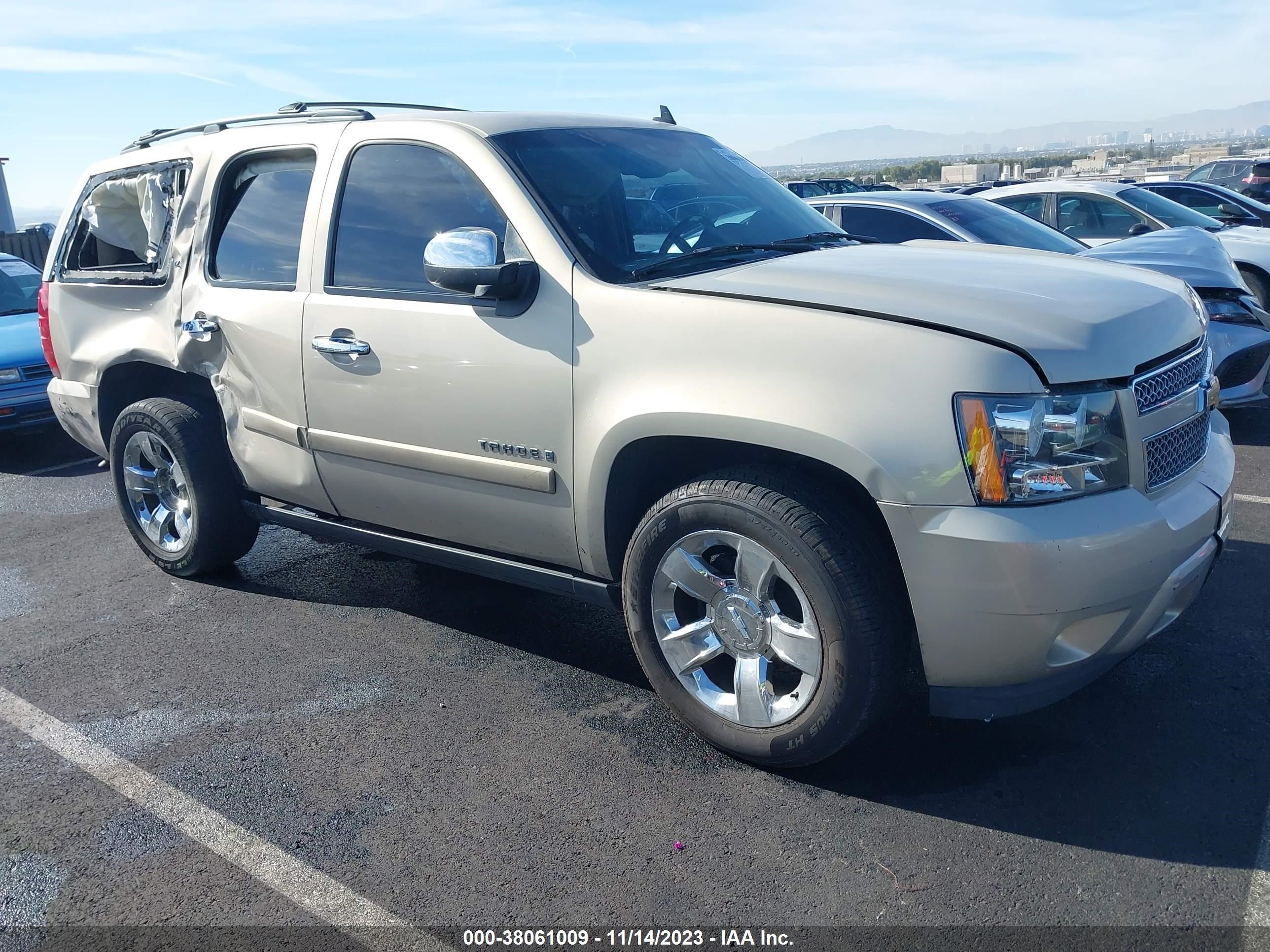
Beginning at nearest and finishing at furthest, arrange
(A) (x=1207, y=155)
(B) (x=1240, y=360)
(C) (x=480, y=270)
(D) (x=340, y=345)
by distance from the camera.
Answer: (C) (x=480, y=270), (D) (x=340, y=345), (B) (x=1240, y=360), (A) (x=1207, y=155)

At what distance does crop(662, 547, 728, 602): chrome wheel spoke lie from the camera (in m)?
3.10

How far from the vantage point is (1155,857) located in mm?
2656

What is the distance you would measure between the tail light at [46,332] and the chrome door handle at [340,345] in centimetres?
217

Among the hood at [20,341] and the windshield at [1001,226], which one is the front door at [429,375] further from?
the hood at [20,341]

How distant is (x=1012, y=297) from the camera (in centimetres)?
291

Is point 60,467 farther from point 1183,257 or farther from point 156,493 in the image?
point 1183,257

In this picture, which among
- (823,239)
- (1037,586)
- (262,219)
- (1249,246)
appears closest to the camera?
(1037,586)

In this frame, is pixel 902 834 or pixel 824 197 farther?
pixel 824 197

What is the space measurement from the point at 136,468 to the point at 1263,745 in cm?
459

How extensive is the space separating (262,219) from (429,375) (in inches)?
48.4

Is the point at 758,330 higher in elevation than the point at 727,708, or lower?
higher

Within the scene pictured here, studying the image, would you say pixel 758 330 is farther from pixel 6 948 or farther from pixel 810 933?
pixel 6 948

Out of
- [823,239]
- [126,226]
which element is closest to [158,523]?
[126,226]

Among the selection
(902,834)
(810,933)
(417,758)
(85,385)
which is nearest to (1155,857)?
(902,834)
